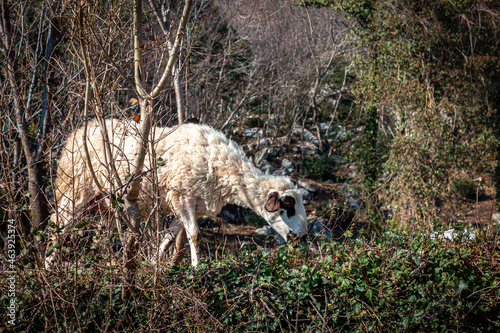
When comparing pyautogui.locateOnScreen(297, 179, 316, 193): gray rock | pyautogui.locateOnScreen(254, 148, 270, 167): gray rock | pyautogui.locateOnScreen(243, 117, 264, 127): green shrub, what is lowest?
pyautogui.locateOnScreen(297, 179, 316, 193): gray rock

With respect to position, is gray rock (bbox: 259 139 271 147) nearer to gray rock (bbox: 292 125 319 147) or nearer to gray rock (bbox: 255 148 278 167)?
gray rock (bbox: 255 148 278 167)

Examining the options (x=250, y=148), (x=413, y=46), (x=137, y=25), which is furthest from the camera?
(x=250, y=148)

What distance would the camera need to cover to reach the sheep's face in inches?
223

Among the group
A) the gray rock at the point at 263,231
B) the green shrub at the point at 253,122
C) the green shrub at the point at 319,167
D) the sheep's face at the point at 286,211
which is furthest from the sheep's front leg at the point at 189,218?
the green shrub at the point at 253,122

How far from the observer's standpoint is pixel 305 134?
16.4 m

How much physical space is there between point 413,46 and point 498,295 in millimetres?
6534

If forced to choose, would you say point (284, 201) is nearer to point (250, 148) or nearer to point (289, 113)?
point (250, 148)

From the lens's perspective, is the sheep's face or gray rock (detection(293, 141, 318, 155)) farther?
gray rock (detection(293, 141, 318, 155))

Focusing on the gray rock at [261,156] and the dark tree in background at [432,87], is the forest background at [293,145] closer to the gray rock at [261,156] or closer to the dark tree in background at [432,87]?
the dark tree in background at [432,87]

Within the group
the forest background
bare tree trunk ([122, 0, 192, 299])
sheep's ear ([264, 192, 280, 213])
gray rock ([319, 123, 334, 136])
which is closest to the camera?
bare tree trunk ([122, 0, 192, 299])

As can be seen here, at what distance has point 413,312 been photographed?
327 cm

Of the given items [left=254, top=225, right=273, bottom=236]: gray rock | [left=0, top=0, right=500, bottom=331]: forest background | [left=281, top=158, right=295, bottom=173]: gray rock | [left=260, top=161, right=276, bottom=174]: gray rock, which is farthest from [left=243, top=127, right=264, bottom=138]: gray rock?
[left=254, top=225, right=273, bottom=236]: gray rock

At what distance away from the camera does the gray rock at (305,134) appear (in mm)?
15928

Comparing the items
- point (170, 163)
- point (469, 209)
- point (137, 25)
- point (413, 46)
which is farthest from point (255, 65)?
point (137, 25)
